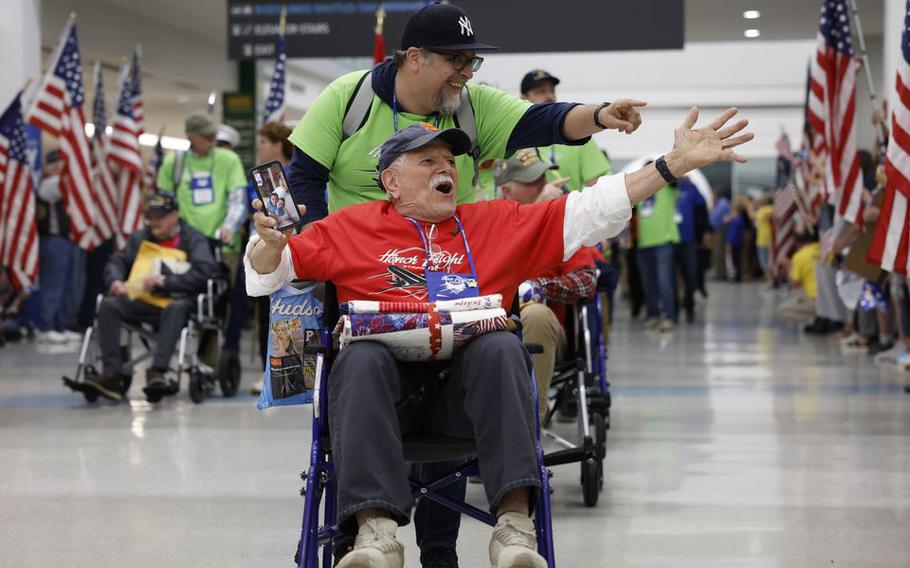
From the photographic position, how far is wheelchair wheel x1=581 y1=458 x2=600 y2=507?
183 inches

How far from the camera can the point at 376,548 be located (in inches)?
111

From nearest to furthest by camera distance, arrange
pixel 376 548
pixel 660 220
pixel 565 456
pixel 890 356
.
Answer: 1. pixel 376 548
2. pixel 565 456
3. pixel 890 356
4. pixel 660 220

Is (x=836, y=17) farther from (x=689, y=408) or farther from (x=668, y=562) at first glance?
(x=668, y=562)

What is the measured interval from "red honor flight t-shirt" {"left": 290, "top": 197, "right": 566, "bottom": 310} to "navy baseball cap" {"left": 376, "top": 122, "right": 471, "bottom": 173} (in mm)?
159

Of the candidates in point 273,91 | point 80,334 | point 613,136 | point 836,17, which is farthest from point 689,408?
point 613,136

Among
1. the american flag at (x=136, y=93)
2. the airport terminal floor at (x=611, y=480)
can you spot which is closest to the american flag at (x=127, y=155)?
the american flag at (x=136, y=93)

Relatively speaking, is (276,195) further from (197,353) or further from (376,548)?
(197,353)

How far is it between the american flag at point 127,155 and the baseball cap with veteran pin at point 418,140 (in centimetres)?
1032

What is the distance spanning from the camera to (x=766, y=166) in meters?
33.4

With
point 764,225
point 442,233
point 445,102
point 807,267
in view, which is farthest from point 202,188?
point 764,225

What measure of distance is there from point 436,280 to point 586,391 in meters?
2.14

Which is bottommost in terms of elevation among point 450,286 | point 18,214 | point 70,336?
point 70,336

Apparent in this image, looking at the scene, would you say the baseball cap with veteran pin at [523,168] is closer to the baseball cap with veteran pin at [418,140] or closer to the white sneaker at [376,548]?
the baseball cap with veteran pin at [418,140]

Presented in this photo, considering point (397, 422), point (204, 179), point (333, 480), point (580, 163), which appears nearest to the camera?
point (397, 422)
